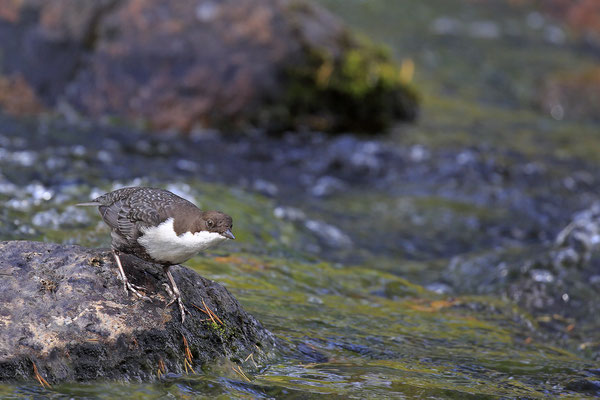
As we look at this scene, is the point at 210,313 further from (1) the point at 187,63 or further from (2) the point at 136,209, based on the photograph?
(1) the point at 187,63

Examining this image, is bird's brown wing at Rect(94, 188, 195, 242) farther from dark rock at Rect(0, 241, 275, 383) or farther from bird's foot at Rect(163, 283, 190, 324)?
bird's foot at Rect(163, 283, 190, 324)

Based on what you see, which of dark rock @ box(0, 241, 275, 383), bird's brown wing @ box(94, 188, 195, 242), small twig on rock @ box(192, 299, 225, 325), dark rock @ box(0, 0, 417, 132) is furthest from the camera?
dark rock @ box(0, 0, 417, 132)

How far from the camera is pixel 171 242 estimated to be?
139 inches

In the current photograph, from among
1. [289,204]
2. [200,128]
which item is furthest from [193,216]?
[200,128]

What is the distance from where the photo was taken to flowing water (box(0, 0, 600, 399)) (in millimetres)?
4168

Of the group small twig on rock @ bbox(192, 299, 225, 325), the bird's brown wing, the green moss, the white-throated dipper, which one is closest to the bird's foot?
the white-throated dipper

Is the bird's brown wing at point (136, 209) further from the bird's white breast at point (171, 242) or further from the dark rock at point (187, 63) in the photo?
the dark rock at point (187, 63)

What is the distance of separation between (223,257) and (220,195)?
178 cm

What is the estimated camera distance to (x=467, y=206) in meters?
8.45

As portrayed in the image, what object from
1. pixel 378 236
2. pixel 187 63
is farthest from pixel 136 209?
pixel 187 63

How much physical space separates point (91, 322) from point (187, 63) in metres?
6.58

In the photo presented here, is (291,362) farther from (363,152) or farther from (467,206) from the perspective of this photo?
(363,152)

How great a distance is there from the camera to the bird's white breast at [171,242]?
3527 mm

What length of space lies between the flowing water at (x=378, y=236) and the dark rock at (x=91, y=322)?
0.09m
